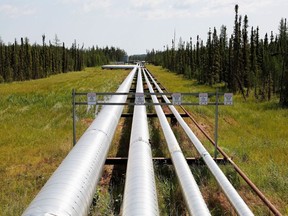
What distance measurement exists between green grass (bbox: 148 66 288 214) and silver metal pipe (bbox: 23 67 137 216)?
9.67 feet

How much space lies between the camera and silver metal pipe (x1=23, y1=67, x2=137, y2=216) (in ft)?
14.0

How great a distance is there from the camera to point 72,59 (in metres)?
98.4

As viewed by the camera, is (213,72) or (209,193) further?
(213,72)

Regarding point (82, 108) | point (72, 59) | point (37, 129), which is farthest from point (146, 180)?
point (72, 59)

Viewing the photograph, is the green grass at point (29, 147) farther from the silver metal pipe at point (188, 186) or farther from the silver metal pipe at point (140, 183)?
the silver metal pipe at point (188, 186)

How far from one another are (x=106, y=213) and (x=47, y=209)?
201 centimetres

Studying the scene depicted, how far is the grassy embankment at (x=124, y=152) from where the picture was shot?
6.74 metres

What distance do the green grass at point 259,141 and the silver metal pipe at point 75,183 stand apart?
295 cm

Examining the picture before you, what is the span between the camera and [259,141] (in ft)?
40.4

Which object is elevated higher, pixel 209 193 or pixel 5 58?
pixel 5 58

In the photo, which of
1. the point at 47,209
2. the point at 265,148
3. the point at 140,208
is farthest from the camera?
the point at 265,148

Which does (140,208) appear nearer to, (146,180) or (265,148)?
(146,180)

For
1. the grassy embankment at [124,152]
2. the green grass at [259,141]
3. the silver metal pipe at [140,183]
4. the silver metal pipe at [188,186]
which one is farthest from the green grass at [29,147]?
the green grass at [259,141]

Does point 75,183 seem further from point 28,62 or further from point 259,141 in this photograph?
point 28,62
